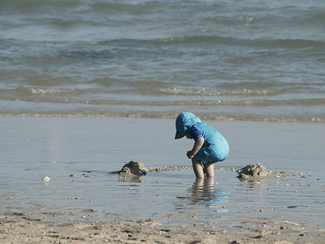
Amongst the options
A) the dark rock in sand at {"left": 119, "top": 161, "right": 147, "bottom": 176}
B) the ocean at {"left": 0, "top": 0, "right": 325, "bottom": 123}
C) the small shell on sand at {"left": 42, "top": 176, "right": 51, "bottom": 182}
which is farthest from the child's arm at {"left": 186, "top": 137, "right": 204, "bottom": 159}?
the ocean at {"left": 0, "top": 0, "right": 325, "bottom": 123}

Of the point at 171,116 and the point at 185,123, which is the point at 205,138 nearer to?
the point at 185,123

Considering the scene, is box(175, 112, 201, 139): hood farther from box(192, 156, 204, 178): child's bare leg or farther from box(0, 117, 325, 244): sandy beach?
box(0, 117, 325, 244): sandy beach

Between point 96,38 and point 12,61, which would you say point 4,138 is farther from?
point 96,38

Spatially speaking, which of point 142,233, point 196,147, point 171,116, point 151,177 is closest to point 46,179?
point 151,177

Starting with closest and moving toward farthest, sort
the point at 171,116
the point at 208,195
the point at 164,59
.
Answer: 1. the point at 208,195
2. the point at 171,116
3. the point at 164,59

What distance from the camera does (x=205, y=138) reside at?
15.6 ft

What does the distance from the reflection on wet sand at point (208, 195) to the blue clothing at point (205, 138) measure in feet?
1.09

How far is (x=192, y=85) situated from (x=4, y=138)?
7790 millimetres

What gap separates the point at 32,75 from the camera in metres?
14.9

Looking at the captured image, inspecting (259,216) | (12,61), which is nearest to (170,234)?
(259,216)

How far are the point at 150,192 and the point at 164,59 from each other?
13.6m

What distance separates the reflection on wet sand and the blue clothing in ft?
1.09

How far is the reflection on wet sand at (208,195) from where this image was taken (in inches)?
134

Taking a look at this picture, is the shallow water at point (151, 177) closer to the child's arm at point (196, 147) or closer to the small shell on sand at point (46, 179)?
the small shell on sand at point (46, 179)
